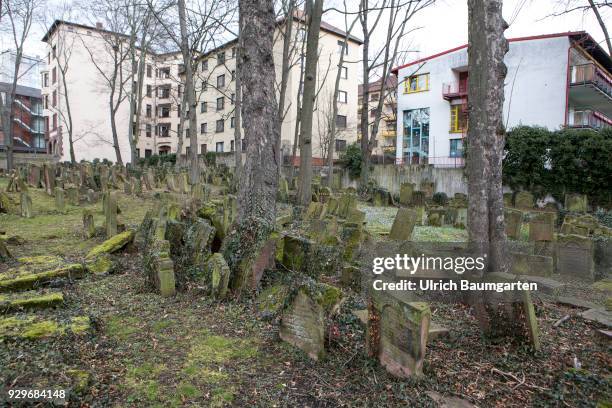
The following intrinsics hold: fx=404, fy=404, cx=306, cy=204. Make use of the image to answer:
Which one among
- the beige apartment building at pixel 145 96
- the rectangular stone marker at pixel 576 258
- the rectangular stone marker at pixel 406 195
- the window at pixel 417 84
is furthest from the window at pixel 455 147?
the rectangular stone marker at pixel 576 258

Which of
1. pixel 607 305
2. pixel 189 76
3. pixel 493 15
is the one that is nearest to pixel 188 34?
pixel 189 76

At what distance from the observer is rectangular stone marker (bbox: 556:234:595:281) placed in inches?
250

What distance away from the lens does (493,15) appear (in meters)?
4.60

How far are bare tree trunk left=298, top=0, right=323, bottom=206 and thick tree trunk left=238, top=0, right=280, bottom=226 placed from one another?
21.4 feet

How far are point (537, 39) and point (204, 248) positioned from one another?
86.2 ft

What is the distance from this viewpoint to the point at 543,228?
765cm

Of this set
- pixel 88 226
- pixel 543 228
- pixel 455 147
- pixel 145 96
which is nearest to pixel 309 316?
pixel 543 228

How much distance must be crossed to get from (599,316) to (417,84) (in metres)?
29.9

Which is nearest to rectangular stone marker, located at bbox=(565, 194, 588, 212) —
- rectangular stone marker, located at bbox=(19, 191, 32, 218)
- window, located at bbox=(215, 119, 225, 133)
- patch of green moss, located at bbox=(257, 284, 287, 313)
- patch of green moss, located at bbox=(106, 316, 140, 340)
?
patch of green moss, located at bbox=(257, 284, 287, 313)

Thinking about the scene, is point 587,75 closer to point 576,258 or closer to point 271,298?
point 576,258

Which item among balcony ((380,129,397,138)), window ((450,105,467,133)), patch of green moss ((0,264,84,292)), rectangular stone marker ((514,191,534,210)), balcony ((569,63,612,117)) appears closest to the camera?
patch of green moss ((0,264,84,292))

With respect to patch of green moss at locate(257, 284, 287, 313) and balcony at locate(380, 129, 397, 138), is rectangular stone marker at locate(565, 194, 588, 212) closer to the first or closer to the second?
patch of green moss at locate(257, 284, 287, 313)

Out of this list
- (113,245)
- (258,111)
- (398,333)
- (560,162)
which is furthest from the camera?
(560,162)

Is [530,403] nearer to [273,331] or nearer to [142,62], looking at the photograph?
[273,331]
